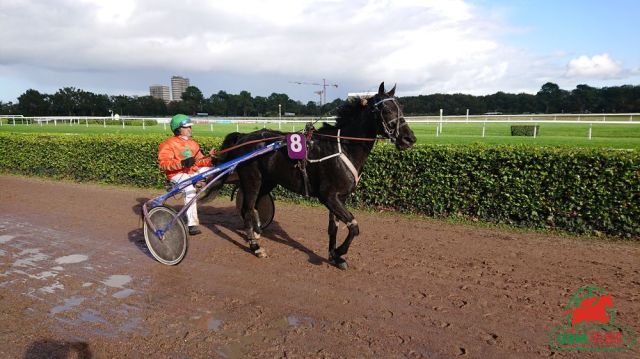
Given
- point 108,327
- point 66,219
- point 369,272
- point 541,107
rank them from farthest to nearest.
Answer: point 541,107
point 66,219
point 369,272
point 108,327

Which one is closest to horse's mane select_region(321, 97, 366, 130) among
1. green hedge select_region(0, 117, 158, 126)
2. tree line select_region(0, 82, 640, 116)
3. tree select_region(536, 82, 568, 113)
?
tree line select_region(0, 82, 640, 116)

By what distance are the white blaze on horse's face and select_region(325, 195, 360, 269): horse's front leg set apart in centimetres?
86

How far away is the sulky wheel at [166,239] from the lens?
4.72 metres

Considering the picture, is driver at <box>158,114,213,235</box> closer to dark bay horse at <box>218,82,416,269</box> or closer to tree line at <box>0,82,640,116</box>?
dark bay horse at <box>218,82,416,269</box>

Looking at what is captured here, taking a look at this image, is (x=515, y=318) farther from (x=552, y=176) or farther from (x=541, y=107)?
(x=541, y=107)

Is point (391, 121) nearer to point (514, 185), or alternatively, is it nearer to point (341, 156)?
point (341, 156)

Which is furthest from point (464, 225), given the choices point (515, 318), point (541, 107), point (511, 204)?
point (541, 107)

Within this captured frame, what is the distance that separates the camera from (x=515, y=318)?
11.2 ft

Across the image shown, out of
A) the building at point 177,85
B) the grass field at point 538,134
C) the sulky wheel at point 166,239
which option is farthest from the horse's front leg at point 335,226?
the building at point 177,85

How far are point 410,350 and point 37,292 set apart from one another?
3.45 meters

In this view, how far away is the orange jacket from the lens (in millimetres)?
5152

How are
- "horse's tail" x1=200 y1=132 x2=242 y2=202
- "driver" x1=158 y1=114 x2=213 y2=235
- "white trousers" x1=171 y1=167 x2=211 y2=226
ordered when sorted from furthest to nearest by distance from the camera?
"horse's tail" x1=200 y1=132 x2=242 y2=202, "white trousers" x1=171 y1=167 x2=211 y2=226, "driver" x1=158 y1=114 x2=213 y2=235

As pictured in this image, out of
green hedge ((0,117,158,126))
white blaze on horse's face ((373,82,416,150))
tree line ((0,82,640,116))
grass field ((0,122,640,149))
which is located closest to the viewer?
white blaze on horse's face ((373,82,416,150))

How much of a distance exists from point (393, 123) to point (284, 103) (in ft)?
178
